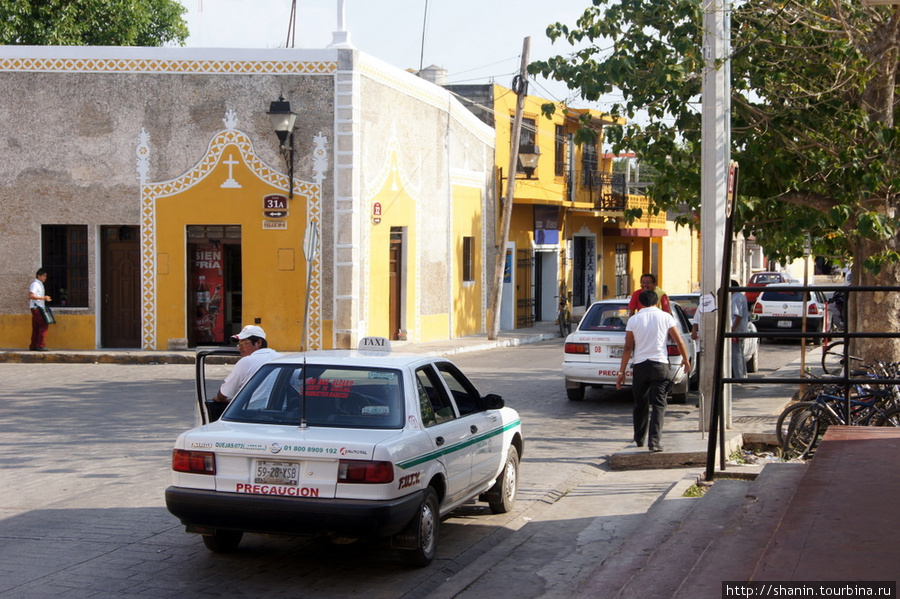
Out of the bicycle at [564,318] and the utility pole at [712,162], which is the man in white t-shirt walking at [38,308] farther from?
the bicycle at [564,318]

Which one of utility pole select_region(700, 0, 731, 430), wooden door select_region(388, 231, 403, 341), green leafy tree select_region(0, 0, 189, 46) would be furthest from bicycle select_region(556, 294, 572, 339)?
utility pole select_region(700, 0, 731, 430)

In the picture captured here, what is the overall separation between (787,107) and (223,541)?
10491mm

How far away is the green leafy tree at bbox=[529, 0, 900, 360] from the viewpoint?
1377 centimetres

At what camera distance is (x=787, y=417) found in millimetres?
10609

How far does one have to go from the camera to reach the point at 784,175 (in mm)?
14211

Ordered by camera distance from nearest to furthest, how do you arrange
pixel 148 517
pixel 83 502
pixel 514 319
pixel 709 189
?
pixel 148 517 < pixel 83 502 < pixel 709 189 < pixel 514 319

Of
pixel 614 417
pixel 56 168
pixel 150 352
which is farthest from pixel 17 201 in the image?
pixel 614 417

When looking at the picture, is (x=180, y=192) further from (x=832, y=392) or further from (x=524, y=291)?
(x=832, y=392)

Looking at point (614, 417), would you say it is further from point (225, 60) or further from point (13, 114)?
point (13, 114)

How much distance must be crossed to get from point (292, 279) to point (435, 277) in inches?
234

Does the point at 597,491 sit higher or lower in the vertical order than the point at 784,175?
lower

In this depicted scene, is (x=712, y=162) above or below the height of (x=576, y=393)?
above

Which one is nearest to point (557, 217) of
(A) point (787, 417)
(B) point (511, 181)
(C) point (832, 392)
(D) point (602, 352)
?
(B) point (511, 181)

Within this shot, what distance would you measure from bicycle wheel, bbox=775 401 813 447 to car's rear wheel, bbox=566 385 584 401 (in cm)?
535
